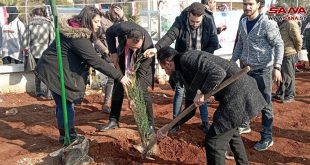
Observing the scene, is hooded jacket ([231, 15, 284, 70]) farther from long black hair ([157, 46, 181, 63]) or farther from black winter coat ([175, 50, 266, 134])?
long black hair ([157, 46, 181, 63])

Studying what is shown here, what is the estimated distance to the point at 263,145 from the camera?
188 inches

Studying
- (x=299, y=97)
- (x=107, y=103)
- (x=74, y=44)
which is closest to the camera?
(x=74, y=44)

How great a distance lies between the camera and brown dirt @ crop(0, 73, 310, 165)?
4.59 metres

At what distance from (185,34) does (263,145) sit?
1655 mm

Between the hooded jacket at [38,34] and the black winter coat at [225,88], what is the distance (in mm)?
4702

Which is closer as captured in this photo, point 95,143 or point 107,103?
point 95,143

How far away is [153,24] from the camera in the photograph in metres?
9.23

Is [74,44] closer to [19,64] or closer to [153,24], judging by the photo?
[19,64]

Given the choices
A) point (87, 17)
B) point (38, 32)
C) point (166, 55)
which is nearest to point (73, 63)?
point (87, 17)

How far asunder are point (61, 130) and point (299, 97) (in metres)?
4.72

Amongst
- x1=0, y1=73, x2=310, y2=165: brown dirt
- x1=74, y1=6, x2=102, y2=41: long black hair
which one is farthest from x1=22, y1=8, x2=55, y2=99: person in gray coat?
x1=74, y1=6, x2=102, y2=41: long black hair

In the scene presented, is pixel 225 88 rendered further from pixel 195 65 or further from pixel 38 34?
pixel 38 34

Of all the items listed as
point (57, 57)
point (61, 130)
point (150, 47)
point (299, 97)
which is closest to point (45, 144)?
point (61, 130)

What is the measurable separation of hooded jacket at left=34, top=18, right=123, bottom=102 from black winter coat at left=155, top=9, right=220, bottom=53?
0.97m
